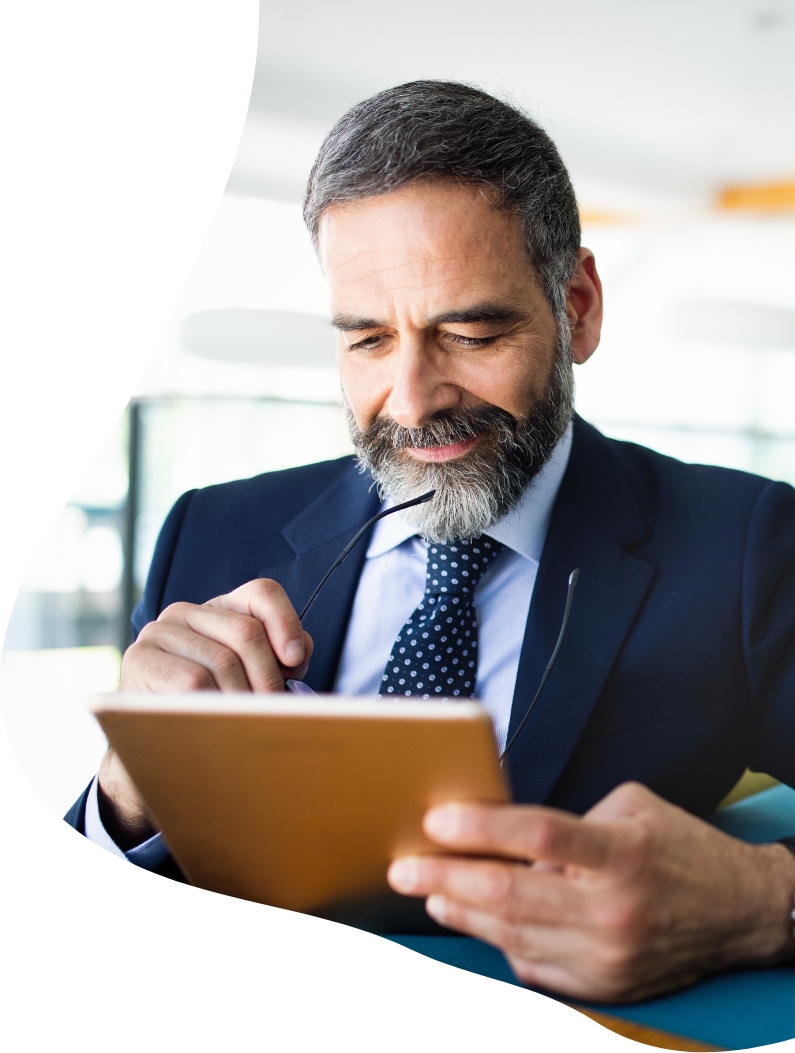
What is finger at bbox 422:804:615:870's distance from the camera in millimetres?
426

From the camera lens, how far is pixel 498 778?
1.38ft

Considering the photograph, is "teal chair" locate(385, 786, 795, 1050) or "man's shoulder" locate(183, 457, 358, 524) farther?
"man's shoulder" locate(183, 457, 358, 524)

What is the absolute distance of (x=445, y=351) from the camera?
0.58 m

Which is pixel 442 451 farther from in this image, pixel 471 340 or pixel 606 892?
pixel 606 892

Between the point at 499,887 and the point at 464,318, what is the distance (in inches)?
13.1

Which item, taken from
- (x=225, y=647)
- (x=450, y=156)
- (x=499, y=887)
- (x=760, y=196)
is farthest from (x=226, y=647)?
(x=760, y=196)

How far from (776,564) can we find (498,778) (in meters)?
0.32

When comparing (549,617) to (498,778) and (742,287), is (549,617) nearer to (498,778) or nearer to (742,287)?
(498,778)

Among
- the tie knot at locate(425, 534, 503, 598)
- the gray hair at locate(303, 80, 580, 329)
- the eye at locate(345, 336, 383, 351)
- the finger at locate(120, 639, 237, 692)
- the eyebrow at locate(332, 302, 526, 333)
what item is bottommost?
the finger at locate(120, 639, 237, 692)

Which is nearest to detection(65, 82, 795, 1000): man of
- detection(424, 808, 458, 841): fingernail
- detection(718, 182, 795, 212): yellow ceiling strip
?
detection(424, 808, 458, 841): fingernail

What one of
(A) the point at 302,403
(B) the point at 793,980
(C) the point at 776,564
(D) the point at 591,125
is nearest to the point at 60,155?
(A) the point at 302,403

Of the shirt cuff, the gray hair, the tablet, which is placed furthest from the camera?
the shirt cuff

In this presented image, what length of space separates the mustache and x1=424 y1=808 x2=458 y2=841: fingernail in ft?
0.84

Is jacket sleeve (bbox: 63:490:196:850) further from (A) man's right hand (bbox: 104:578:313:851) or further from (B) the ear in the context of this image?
(B) the ear
